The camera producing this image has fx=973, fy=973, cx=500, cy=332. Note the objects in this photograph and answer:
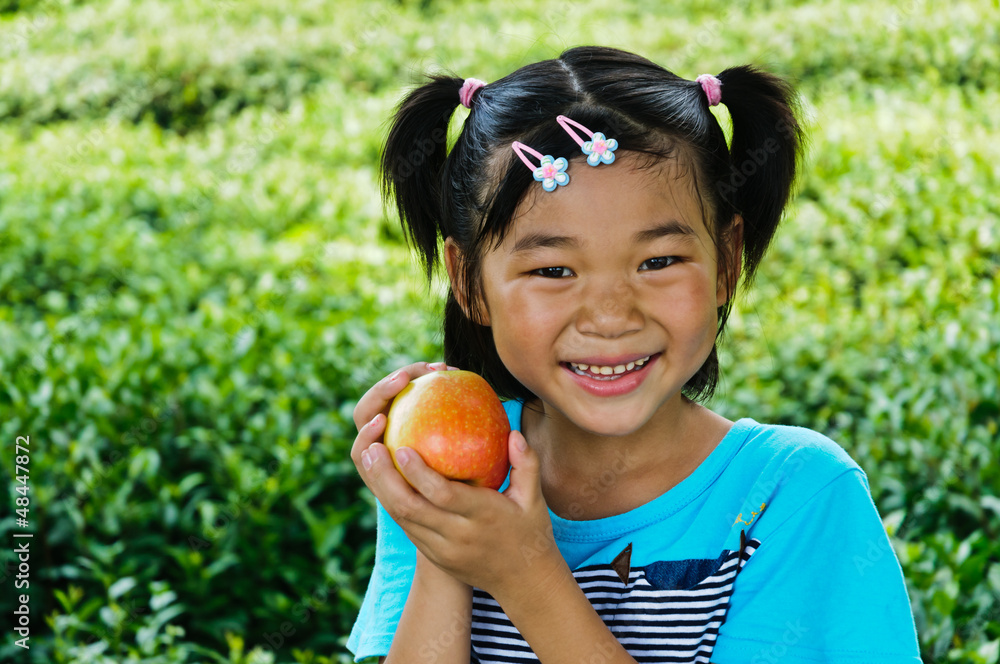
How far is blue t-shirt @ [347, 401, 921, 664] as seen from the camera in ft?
4.41

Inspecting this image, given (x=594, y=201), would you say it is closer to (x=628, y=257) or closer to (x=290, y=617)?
(x=628, y=257)

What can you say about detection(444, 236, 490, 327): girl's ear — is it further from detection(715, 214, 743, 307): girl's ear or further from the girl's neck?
detection(715, 214, 743, 307): girl's ear

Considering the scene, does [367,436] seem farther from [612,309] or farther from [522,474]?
[612,309]

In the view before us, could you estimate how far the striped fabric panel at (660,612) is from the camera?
4.68 ft

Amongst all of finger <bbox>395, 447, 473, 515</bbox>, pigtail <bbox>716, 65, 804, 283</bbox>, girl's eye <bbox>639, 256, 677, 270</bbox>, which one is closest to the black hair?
pigtail <bbox>716, 65, 804, 283</bbox>

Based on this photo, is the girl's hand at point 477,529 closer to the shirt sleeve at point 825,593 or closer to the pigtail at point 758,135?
the shirt sleeve at point 825,593

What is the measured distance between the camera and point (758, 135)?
1.60m

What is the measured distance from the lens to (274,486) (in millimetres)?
3000

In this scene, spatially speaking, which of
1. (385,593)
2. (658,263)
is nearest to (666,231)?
(658,263)

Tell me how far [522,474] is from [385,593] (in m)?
0.38

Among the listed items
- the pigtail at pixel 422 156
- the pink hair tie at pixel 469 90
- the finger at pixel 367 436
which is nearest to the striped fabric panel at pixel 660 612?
the finger at pixel 367 436

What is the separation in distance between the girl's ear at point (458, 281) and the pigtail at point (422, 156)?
0.09 meters

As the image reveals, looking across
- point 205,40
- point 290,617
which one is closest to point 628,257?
point 290,617

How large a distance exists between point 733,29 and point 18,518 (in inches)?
323
